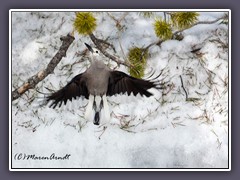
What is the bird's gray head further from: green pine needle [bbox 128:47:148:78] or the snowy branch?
green pine needle [bbox 128:47:148:78]

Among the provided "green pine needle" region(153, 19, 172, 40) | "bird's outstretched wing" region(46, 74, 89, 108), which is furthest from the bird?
"green pine needle" region(153, 19, 172, 40)

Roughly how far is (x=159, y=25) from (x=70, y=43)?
1.32 ft

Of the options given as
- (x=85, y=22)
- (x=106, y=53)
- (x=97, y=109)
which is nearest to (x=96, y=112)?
(x=97, y=109)

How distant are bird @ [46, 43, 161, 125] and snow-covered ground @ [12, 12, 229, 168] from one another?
3 cm

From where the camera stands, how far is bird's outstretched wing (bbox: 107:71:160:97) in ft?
6.39

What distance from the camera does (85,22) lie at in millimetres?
1948

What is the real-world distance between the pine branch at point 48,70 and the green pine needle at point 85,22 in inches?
2.4

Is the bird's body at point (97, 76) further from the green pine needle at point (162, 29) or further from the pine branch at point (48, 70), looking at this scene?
the green pine needle at point (162, 29)

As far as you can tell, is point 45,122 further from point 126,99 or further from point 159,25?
point 159,25

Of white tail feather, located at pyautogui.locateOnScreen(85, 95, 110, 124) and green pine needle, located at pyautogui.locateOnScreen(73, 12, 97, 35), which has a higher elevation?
green pine needle, located at pyautogui.locateOnScreen(73, 12, 97, 35)

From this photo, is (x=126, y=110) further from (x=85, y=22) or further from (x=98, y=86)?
(x=85, y=22)

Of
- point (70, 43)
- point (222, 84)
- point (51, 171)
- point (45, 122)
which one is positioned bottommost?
point (51, 171)

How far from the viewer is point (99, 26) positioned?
195 cm

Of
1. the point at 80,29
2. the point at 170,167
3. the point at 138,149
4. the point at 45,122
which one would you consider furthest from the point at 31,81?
the point at 170,167
